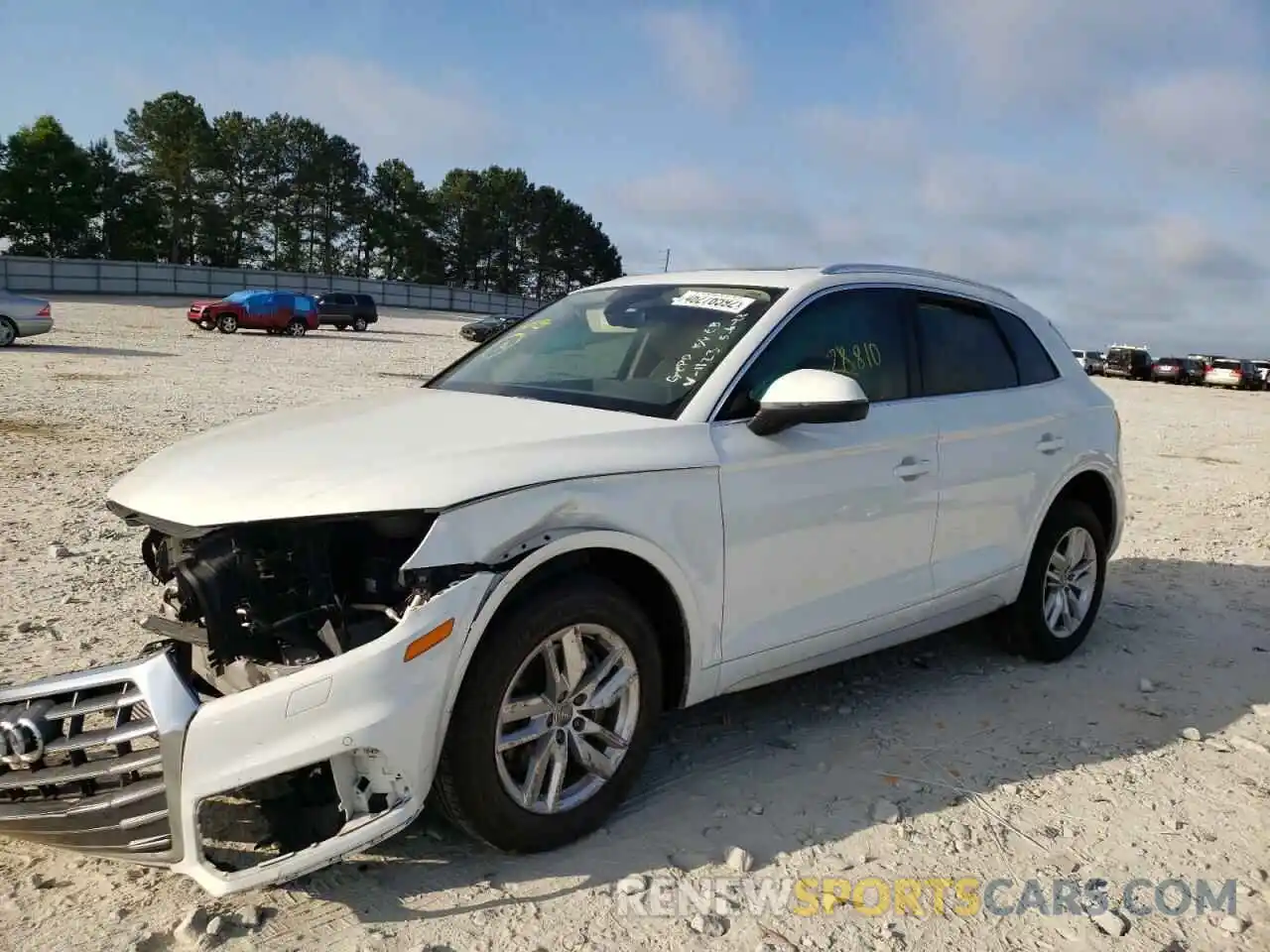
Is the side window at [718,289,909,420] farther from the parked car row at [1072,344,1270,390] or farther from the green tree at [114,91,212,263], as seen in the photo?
the green tree at [114,91,212,263]

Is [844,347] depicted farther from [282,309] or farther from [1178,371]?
[1178,371]

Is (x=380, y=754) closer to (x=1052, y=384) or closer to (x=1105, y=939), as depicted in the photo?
(x=1105, y=939)

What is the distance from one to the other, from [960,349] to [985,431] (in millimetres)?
421

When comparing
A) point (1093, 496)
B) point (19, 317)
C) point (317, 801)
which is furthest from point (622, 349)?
point (19, 317)

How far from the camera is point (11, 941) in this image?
8.77 feet

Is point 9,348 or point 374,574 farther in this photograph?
point 9,348

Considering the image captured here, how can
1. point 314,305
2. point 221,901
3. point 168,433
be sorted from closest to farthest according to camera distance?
1. point 221,901
2. point 168,433
3. point 314,305

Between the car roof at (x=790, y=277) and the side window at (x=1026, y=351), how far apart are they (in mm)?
403

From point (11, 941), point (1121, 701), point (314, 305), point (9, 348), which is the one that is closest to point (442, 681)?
point (11, 941)

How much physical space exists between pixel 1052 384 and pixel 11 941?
482cm

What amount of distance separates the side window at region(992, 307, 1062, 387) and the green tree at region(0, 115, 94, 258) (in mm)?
67836

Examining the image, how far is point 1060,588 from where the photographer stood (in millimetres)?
5262

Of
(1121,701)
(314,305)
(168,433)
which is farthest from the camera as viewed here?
(314,305)

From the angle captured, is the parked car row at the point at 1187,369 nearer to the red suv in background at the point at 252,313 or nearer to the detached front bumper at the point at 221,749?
the red suv in background at the point at 252,313
